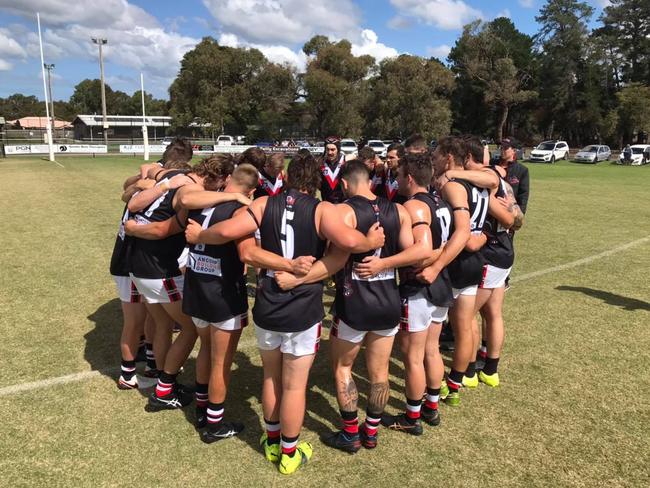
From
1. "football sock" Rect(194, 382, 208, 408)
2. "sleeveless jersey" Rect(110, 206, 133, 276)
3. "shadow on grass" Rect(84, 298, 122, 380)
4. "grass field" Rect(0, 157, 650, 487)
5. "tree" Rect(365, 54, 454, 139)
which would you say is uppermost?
"tree" Rect(365, 54, 454, 139)

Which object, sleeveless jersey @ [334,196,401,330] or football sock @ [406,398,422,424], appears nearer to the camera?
sleeveless jersey @ [334,196,401,330]

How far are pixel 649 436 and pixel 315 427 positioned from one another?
104 inches

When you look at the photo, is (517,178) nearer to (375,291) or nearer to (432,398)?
(432,398)

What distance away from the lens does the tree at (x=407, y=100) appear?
44.9 meters

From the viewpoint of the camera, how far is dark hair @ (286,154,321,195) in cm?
298

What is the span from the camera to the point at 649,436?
144 inches

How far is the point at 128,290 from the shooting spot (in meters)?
4.12

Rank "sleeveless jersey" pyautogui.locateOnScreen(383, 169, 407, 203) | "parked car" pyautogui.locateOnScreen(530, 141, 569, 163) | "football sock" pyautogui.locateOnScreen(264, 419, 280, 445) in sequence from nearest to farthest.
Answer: "football sock" pyautogui.locateOnScreen(264, 419, 280, 445)
"sleeveless jersey" pyautogui.locateOnScreen(383, 169, 407, 203)
"parked car" pyautogui.locateOnScreen(530, 141, 569, 163)

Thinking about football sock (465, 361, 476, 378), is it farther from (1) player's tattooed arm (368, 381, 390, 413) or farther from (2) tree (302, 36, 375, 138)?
(2) tree (302, 36, 375, 138)

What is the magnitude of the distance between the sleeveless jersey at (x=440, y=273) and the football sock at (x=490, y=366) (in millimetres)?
1259

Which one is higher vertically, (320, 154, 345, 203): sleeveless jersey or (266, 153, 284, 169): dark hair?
(266, 153, 284, 169): dark hair

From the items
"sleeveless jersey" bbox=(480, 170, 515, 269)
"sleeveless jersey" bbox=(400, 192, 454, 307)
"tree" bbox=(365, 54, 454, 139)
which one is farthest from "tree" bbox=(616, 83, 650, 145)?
"sleeveless jersey" bbox=(400, 192, 454, 307)

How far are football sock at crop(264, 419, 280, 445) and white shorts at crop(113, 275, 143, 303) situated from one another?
170 cm

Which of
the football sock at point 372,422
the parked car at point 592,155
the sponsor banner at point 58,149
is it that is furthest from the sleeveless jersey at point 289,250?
the parked car at point 592,155
